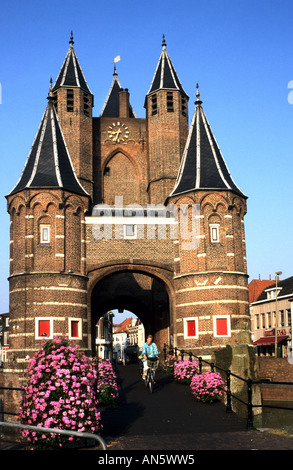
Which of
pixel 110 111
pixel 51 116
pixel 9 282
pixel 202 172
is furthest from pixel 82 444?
pixel 110 111

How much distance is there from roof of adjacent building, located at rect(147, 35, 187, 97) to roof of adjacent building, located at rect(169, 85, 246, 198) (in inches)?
134

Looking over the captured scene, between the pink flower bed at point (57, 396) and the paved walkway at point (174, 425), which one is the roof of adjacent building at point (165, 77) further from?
the pink flower bed at point (57, 396)

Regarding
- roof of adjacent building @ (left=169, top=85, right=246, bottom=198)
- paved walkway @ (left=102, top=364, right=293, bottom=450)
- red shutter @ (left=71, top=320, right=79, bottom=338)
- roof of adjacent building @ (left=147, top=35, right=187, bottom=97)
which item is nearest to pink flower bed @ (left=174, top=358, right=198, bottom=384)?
paved walkway @ (left=102, top=364, right=293, bottom=450)

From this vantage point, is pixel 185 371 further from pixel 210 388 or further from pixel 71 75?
pixel 71 75

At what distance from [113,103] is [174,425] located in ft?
116

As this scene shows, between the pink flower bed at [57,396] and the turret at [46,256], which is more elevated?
the turret at [46,256]

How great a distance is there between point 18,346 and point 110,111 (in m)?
23.6

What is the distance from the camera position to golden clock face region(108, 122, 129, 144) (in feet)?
123

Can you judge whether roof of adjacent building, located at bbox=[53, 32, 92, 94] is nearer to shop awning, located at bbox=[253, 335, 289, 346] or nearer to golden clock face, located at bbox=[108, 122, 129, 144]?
golden clock face, located at bbox=[108, 122, 129, 144]

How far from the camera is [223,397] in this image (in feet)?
53.6

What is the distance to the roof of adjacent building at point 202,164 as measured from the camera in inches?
1164

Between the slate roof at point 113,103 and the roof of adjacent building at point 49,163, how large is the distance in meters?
12.1

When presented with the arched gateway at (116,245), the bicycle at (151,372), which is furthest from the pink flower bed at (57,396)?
A: the arched gateway at (116,245)

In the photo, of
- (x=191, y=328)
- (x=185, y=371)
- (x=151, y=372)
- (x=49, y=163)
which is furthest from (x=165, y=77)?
(x=151, y=372)
